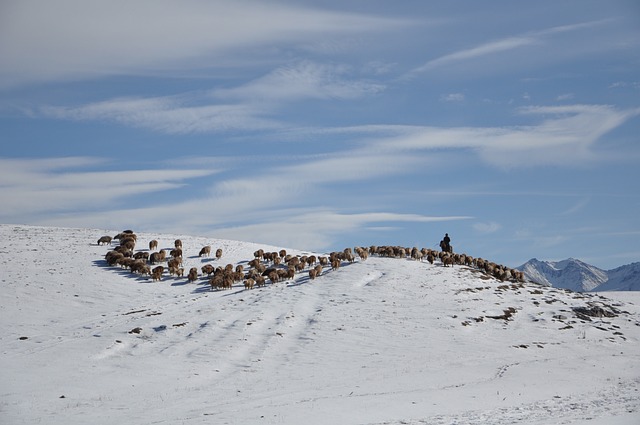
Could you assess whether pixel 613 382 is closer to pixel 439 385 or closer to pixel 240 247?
pixel 439 385

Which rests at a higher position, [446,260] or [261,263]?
[446,260]

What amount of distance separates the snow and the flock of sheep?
88cm

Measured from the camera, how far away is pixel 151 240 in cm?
5269

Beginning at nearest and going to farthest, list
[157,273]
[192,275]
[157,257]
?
[157,273] → [192,275] → [157,257]

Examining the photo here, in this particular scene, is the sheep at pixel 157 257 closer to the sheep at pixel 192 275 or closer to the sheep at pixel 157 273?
the sheep at pixel 157 273

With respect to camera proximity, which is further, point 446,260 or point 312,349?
point 446,260

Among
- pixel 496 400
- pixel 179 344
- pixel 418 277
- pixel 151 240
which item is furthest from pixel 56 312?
pixel 496 400

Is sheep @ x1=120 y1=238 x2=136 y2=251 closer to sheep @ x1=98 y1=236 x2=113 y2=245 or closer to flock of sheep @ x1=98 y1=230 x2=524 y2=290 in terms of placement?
flock of sheep @ x1=98 y1=230 x2=524 y2=290

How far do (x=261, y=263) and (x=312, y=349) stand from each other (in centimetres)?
1879

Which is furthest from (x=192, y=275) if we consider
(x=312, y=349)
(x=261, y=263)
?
(x=312, y=349)

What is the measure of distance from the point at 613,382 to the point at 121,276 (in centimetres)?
3237

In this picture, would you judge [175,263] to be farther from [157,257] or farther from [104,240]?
[104,240]

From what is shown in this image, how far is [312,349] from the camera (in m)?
28.7

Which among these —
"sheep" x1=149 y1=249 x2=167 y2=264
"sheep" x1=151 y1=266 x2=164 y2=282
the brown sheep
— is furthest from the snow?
"sheep" x1=149 y1=249 x2=167 y2=264
